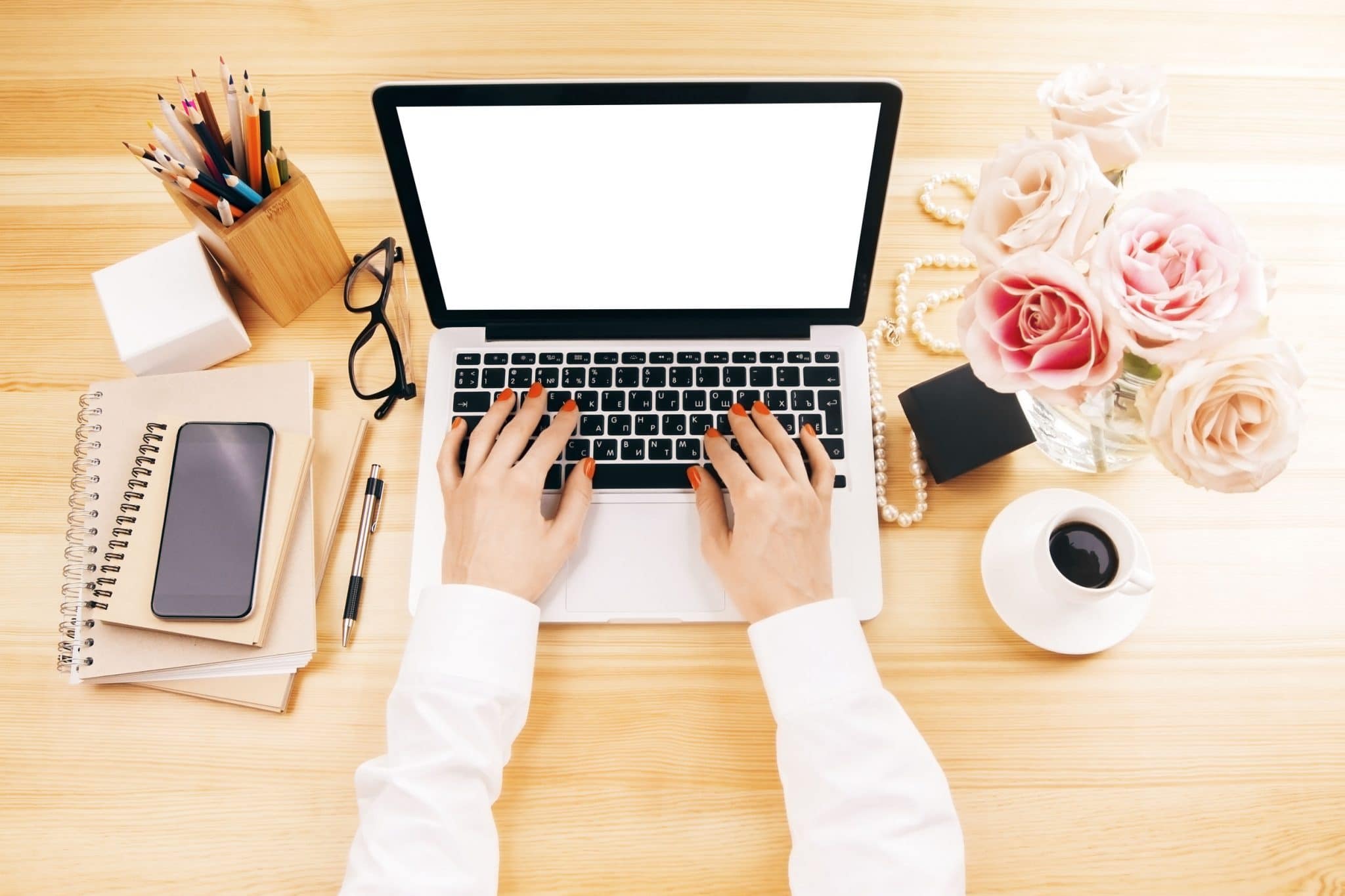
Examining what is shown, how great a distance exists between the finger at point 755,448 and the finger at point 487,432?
0.21 metres

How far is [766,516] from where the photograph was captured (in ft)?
2.24

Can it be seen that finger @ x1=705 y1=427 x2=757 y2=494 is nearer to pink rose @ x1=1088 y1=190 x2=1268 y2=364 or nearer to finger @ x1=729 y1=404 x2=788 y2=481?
finger @ x1=729 y1=404 x2=788 y2=481

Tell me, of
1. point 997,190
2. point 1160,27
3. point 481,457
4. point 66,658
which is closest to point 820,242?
point 997,190

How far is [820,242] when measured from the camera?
70 cm

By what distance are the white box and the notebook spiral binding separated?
0.07m

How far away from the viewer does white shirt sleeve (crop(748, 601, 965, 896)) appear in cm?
56

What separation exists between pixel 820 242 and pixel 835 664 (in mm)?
363

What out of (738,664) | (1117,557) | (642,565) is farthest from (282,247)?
(1117,557)

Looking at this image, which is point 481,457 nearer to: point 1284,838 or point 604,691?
point 604,691

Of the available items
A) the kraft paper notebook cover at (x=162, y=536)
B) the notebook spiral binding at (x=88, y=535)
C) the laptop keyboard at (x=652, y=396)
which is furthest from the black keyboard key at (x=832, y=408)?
the notebook spiral binding at (x=88, y=535)

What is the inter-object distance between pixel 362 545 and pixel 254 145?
373mm

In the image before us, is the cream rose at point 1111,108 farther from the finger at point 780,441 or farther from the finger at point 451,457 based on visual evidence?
the finger at point 451,457

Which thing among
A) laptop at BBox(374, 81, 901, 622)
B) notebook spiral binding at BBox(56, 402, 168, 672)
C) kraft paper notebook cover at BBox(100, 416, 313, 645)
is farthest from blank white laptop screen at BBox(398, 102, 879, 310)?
notebook spiral binding at BBox(56, 402, 168, 672)

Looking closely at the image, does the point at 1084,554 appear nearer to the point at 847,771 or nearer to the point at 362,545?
the point at 847,771
